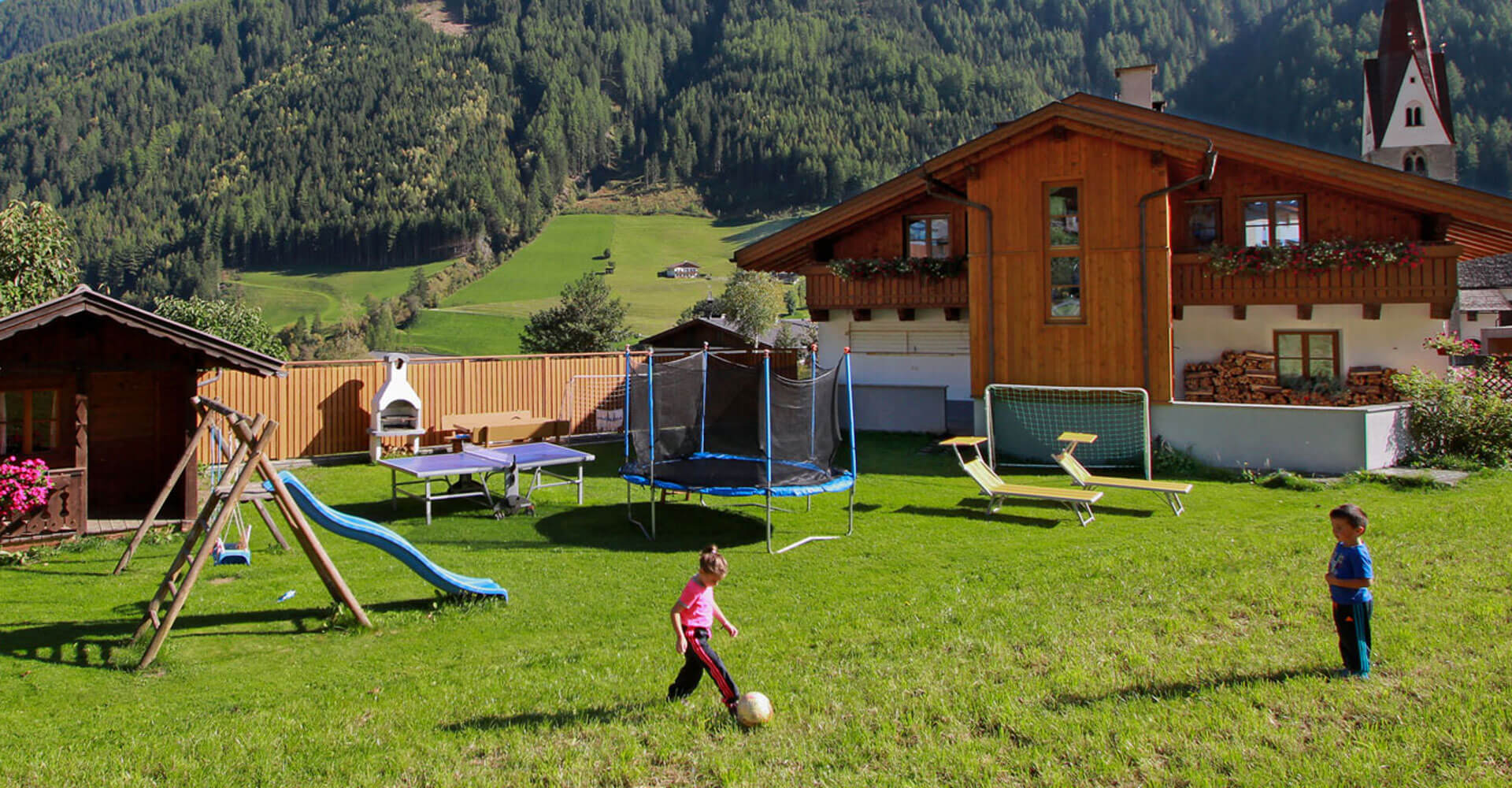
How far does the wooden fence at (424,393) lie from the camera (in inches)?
760

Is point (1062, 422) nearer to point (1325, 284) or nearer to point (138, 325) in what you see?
point (1325, 284)

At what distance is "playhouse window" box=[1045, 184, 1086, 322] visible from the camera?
686 inches

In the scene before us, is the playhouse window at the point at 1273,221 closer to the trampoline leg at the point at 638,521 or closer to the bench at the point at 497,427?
the trampoline leg at the point at 638,521

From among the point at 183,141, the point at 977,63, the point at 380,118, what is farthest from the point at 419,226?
the point at 977,63

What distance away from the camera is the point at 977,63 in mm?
197000

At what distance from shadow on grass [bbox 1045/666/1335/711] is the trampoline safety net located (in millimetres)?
5977

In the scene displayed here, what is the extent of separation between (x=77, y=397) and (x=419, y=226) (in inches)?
5514

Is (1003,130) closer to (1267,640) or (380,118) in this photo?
(1267,640)

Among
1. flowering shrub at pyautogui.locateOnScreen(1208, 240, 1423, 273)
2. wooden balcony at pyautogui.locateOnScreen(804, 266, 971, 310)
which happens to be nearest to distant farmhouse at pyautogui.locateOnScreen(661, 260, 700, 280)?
wooden balcony at pyautogui.locateOnScreen(804, 266, 971, 310)

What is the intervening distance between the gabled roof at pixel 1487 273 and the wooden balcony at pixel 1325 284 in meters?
30.0

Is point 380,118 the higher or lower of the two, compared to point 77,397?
higher

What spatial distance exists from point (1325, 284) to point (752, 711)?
1667 centimetres

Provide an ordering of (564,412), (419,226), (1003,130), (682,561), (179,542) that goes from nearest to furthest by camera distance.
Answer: (682,561) < (179,542) < (1003,130) < (564,412) < (419,226)

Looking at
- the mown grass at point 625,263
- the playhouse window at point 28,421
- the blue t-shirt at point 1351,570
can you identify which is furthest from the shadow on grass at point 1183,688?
the mown grass at point 625,263
